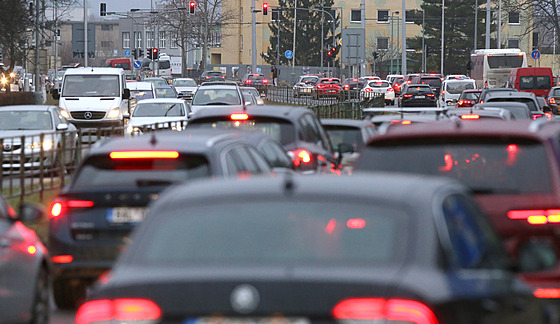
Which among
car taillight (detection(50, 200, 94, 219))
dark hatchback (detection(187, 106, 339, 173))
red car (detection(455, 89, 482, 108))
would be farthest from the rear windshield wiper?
red car (detection(455, 89, 482, 108))

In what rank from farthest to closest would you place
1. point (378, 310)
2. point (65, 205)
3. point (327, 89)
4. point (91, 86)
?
point (327, 89)
point (91, 86)
point (65, 205)
point (378, 310)

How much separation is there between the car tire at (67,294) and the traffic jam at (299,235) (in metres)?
0.01

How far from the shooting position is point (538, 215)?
798 cm

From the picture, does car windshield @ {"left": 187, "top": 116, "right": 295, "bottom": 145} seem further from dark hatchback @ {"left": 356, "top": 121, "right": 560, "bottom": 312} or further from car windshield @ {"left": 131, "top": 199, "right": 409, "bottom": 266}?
car windshield @ {"left": 131, "top": 199, "right": 409, "bottom": 266}

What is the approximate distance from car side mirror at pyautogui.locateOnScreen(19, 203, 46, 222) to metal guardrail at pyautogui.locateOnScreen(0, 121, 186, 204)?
922cm

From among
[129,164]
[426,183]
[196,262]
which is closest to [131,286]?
[196,262]

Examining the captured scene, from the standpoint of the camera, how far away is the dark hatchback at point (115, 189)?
360 inches

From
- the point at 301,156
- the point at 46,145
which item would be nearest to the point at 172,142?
the point at 301,156

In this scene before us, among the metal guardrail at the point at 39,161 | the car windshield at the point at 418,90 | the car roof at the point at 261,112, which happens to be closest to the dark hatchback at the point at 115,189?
the car roof at the point at 261,112

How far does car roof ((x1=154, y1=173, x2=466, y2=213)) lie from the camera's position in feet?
16.6

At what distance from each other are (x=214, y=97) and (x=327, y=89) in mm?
38540

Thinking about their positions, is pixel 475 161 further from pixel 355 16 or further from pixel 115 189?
pixel 355 16

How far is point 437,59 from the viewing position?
123 m

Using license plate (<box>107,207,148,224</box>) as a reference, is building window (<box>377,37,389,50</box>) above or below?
above
